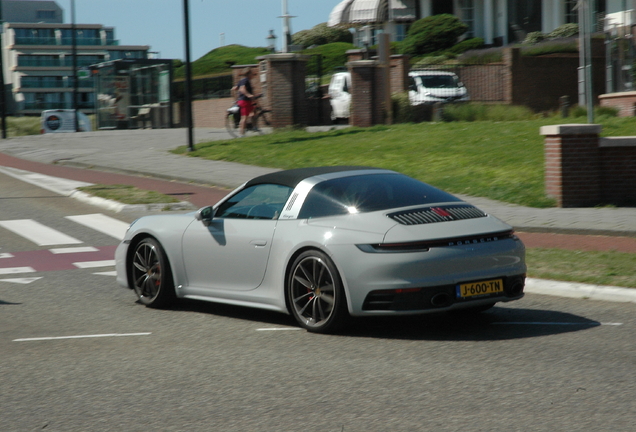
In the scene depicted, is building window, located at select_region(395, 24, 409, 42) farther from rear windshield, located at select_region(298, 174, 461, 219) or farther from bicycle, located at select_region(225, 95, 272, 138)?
rear windshield, located at select_region(298, 174, 461, 219)

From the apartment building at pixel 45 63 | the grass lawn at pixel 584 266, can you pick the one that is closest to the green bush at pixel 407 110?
the grass lawn at pixel 584 266

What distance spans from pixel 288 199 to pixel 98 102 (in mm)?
35362

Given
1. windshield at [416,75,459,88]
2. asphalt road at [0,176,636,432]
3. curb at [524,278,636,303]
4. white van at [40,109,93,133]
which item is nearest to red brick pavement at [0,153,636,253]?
curb at [524,278,636,303]

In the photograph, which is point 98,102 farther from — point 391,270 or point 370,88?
point 391,270

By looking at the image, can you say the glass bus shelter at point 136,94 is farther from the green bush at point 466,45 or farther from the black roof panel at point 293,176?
the black roof panel at point 293,176

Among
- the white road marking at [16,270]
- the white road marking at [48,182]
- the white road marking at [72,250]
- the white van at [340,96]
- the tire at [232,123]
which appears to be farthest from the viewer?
the white van at [340,96]

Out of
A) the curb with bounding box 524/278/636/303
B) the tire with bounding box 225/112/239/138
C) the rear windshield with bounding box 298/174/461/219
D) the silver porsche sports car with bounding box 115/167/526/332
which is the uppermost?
the tire with bounding box 225/112/239/138

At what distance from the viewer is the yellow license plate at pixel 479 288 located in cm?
654

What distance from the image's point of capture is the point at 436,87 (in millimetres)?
28062

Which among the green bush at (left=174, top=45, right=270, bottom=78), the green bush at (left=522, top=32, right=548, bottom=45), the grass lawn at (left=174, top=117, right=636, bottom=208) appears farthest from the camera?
the green bush at (left=174, top=45, right=270, bottom=78)

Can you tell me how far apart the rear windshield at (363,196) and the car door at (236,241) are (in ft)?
1.12

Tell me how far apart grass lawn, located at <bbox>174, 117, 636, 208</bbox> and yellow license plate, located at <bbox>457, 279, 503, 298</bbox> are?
7.92 metres

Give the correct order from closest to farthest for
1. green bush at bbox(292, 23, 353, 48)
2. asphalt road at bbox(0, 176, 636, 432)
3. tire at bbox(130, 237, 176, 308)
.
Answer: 1. asphalt road at bbox(0, 176, 636, 432)
2. tire at bbox(130, 237, 176, 308)
3. green bush at bbox(292, 23, 353, 48)

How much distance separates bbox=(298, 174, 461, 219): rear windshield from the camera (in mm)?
6965
